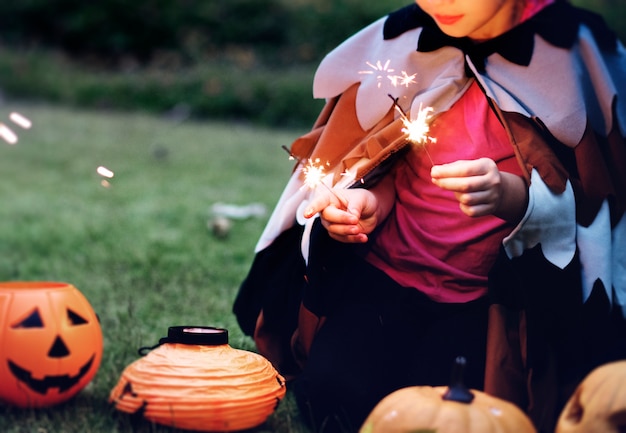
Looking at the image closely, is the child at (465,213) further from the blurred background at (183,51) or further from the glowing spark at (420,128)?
the blurred background at (183,51)

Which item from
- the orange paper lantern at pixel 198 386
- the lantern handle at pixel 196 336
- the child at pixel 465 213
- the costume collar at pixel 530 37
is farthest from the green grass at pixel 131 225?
the costume collar at pixel 530 37

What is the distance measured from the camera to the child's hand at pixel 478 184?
58.6 inches

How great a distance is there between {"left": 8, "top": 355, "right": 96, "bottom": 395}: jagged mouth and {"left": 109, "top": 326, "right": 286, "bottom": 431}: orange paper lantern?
0.16 metres

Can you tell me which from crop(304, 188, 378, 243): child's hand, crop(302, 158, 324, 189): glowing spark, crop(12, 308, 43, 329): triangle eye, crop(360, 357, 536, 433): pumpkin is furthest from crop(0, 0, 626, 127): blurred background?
crop(360, 357, 536, 433): pumpkin

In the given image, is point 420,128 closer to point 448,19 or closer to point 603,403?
point 448,19

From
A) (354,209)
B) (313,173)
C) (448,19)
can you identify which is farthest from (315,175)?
(448,19)

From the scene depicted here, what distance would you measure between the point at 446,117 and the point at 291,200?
1.26 ft

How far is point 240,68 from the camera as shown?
890 cm

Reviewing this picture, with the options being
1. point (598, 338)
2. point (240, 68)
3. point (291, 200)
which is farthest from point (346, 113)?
point (240, 68)

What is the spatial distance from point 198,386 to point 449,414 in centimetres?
47

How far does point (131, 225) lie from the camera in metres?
4.26

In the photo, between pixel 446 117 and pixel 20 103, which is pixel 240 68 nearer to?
pixel 20 103

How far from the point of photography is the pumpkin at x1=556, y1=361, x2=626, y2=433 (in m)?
1.31

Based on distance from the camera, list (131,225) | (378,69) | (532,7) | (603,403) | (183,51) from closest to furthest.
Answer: (603,403)
(532,7)
(378,69)
(131,225)
(183,51)
